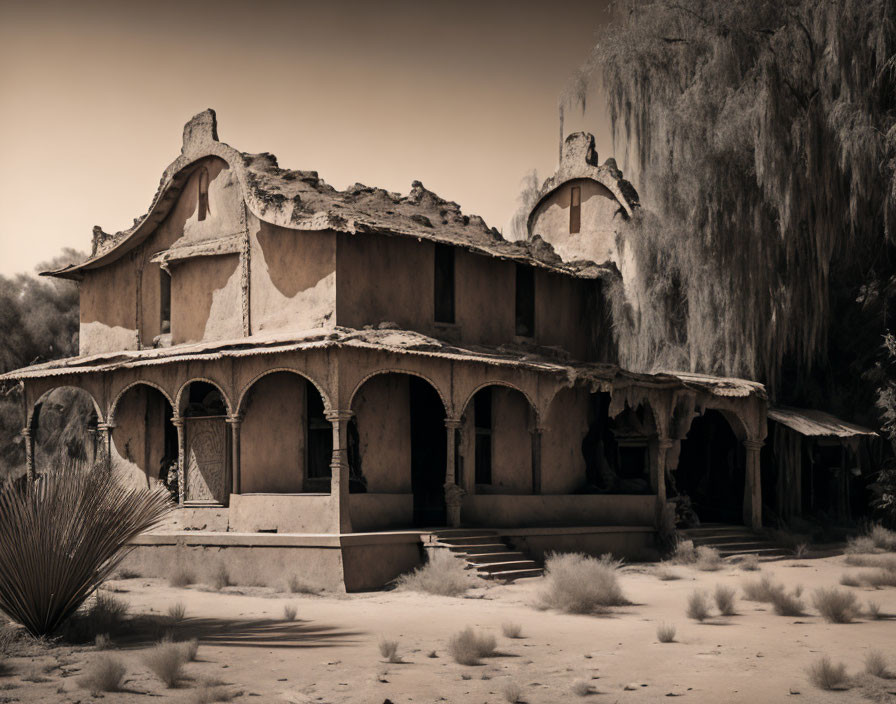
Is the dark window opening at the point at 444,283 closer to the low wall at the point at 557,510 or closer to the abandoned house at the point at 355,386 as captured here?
the abandoned house at the point at 355,386

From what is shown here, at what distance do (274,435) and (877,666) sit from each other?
1187cm

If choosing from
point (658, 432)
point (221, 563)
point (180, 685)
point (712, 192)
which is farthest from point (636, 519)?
point (180, 685)

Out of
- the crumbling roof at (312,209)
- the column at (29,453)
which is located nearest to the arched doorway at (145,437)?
the column at (29,453)

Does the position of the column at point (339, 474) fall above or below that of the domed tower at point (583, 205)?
below

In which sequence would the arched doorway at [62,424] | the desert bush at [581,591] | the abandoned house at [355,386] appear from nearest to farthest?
the desert bush at [581,591] < the abandoned house at [355,386] < the arched doorway at [62,424]

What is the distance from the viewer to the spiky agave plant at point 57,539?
428 inches

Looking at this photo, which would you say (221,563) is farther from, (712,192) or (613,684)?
(712,192)

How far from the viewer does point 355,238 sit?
18938 millimetres

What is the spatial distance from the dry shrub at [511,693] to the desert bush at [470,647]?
1319 mm

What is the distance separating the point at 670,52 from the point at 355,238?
8621 millimetres

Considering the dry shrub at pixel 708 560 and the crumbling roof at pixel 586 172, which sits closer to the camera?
the dry shrub at pixel 708 560

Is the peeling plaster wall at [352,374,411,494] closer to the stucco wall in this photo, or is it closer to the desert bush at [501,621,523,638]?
the stucco wall

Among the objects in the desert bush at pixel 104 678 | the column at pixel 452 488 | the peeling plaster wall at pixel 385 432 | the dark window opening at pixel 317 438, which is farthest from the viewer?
the dark window opening at pixel 317 438

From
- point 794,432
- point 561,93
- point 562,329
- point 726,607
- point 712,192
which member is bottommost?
point 726,607
